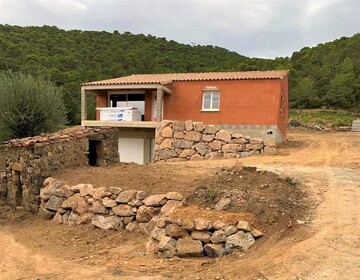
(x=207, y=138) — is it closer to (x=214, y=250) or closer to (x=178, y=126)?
(x=178, y=126)

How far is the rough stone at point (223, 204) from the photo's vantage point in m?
7.29

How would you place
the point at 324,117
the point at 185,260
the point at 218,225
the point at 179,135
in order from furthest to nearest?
the point at 324,117 → the point at 179,135 → the point at 218,225 → the point at 185,260

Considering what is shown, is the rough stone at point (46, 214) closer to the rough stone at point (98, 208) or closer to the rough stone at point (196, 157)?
the rough stone at point (98, 208)

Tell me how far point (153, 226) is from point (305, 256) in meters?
3.51

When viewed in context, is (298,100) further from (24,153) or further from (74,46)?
(24,153)

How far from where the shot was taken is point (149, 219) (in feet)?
27.6

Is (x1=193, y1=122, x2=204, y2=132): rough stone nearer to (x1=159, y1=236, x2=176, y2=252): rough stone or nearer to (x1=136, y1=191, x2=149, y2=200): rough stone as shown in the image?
(x1=136, y1=191, x2=149, y2=200): rough stone

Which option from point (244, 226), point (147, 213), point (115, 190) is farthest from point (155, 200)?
point (244, 226)

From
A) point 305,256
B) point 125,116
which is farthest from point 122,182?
point 125,116

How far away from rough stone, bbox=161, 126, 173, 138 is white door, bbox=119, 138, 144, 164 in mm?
2571

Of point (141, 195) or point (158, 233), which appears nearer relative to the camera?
point (158, 233)

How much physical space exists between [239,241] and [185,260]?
0.98 metres

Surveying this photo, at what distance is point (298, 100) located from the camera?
4416cm

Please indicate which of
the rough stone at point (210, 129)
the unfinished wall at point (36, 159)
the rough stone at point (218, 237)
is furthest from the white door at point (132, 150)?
the rough stone at point (218, 237)
